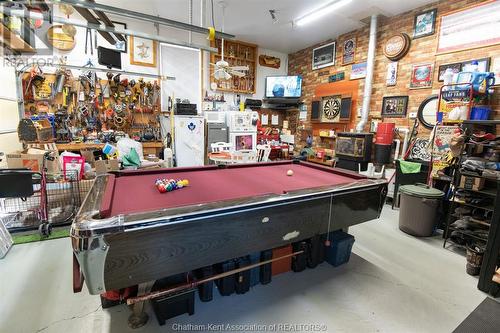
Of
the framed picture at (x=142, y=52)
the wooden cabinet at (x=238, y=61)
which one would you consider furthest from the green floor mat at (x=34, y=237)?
the wooden cabinet at (x=238, y=61)

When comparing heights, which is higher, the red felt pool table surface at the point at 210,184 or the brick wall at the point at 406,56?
the brick wall at the point at 406,56

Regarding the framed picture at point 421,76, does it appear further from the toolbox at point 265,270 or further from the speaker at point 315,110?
the toolbox at point 265,270

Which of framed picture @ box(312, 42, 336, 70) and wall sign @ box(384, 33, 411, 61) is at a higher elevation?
framed picture @ box(312, 42, 336, 70)

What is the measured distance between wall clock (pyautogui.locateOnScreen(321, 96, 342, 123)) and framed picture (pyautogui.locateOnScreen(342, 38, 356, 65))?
82 cm

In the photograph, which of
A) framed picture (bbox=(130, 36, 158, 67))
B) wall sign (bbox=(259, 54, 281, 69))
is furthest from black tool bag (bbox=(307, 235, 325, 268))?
wall sign (bbox=(259, 54, 281, 69))

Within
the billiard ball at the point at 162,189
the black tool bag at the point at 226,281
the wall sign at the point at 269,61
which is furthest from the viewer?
the wall sign at the point at 269,61

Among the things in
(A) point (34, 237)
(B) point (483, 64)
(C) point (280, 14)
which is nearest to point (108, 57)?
(A) point (34, 237)

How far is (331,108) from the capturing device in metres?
6.00

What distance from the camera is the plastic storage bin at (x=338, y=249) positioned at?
8.04 ft

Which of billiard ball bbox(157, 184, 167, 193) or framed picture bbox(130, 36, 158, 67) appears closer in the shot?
billiard ball bbox(157, 184, 167, 193)

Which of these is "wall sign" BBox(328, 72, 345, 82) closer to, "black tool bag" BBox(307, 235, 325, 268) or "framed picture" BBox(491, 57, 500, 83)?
"framed picture" BBox(491, 57, 500, 83)

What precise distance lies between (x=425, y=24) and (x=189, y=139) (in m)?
5.01

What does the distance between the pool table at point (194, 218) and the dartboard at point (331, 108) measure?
12.7 feet

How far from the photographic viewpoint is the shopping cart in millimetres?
2973
